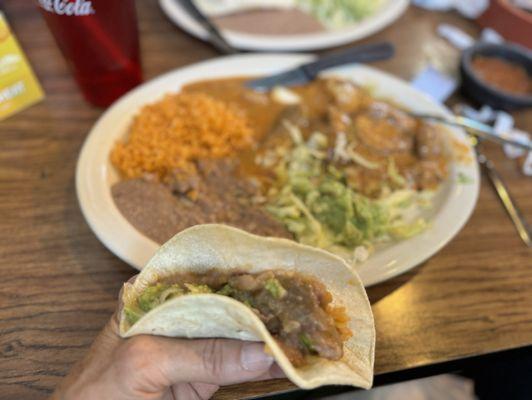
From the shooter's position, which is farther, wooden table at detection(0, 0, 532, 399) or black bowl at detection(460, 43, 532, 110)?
black bowl at detection(460, 43, 532, 110)

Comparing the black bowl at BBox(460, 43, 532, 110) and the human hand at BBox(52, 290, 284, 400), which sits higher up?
the black bowl at BBox(460, 43, 532, 110)

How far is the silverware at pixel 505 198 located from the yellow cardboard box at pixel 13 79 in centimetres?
215

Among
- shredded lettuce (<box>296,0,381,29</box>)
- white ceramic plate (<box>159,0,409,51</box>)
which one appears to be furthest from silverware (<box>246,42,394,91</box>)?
shredded lettuce (<box>296,0,381,29</box>)

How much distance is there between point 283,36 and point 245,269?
181 cm

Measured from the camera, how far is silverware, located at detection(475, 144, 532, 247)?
1.76 m

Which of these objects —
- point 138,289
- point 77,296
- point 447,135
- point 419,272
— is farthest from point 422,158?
point 77,296

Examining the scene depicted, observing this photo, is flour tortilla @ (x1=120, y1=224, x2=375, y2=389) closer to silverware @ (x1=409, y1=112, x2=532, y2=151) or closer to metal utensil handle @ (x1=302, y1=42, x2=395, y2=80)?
silverware @ (x1=409, y1=112, x2=532, y2=151)

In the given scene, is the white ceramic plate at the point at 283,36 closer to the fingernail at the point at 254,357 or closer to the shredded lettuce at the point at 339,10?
the shredded lettuce at the point at 339,10

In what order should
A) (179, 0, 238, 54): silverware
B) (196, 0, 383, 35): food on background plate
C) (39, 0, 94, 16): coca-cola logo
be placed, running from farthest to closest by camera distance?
(196, 0, 383, 35): food on background plate < (179, 0, 238, 54): silverware < (39, 0, 94, 16): coca-cola logo

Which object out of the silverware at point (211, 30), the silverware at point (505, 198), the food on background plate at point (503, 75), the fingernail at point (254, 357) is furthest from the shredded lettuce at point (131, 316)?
the food on background plate at point (503, 75)

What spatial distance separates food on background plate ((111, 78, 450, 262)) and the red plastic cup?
0.91 ft

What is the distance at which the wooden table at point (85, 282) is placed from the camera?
4.39 ft

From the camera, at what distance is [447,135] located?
1972mm

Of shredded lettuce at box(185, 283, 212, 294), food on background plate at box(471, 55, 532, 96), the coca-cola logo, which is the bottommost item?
shredded lettuce at box(185, 283, 212, 294)
